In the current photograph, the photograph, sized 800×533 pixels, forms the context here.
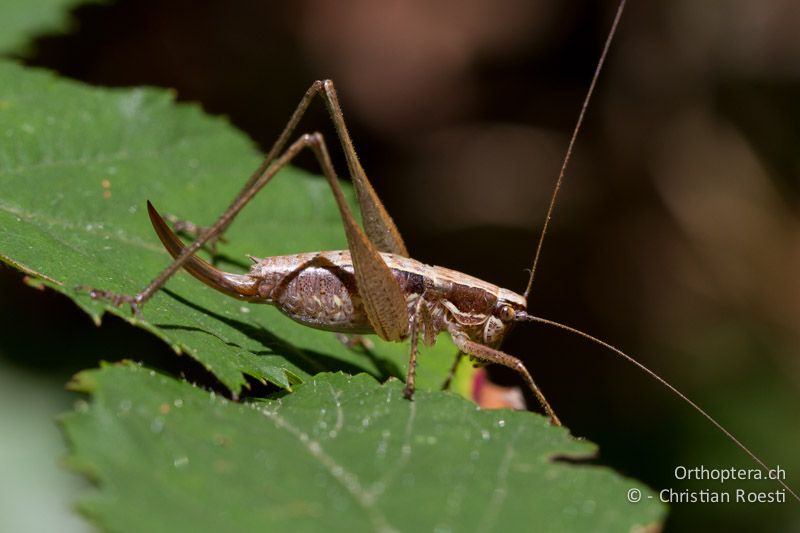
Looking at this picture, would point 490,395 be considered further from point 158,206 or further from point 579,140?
point 579,140

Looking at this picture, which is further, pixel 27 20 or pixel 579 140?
pixel 579 140

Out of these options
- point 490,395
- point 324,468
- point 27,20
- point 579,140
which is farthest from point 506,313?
point 579,140

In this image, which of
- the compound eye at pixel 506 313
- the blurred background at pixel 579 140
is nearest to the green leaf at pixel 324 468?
the compound eye at pixel 506 313

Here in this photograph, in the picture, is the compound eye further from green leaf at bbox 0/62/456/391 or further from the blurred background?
the blurred background

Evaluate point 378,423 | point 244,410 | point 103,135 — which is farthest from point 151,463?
point 103,135

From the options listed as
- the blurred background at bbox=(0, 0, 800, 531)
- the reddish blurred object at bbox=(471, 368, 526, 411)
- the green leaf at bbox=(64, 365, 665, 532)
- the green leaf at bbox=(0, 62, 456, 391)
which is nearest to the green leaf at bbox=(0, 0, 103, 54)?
the green leaf at bbox=(0, 62, 456, 391)

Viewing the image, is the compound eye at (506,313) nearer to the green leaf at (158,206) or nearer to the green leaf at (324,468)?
the green leaf at (158,206)

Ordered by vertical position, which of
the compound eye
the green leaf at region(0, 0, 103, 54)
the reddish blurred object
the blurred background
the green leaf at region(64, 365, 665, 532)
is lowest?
the green leaf at region(64, 365, 665, 532)
